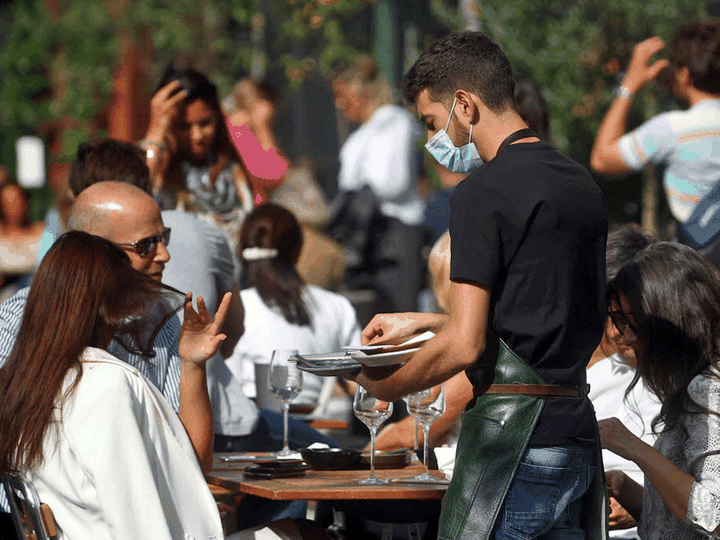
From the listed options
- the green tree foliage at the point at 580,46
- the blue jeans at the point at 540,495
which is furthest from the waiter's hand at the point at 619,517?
the green tree foliage at the point at 580,46

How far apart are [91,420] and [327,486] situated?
74cm

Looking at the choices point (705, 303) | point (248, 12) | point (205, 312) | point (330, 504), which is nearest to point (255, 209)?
point (330, 504)

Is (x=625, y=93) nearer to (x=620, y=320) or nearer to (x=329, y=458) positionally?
(x=620, y=320)

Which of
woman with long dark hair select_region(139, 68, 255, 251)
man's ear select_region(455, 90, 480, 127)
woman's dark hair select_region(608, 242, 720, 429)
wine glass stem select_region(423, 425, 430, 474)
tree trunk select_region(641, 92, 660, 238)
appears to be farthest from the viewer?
tree trunk select_region(641, 92, 660, 238)

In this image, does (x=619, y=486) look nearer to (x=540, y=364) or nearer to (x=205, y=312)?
(x=540, y=364)

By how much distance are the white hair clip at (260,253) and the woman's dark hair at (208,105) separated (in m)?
0.41

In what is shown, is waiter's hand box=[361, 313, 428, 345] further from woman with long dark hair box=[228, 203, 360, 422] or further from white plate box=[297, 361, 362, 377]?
woman with long dark hair box=[228, 203, 360, 422]

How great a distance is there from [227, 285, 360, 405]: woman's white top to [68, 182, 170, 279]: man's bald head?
168 centimetres

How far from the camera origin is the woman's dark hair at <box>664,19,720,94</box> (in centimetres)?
556

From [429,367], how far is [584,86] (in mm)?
5756

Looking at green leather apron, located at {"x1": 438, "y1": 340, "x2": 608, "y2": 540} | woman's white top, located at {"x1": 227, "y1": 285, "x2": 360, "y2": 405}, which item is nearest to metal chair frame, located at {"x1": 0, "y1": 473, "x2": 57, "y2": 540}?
green leather apron, located at {"x1": 438, "y1": 340, "x2": 608, "y2": 540}

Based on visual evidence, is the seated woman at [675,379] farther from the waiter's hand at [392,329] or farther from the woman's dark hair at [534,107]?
the woman's dark hair at [534,107]

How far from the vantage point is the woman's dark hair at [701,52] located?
556 centimetres

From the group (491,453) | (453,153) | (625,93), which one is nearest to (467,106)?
(453,153)
